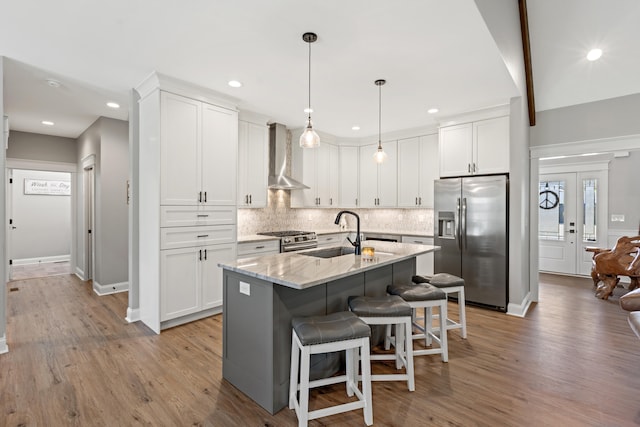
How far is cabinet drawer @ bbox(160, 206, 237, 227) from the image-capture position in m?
3.31

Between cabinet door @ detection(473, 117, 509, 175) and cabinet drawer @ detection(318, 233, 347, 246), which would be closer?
cabinet door @ detection(473, 117, 509, 175)

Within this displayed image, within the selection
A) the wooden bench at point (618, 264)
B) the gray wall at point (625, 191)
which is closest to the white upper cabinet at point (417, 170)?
the wooden bench at point (618, 264)

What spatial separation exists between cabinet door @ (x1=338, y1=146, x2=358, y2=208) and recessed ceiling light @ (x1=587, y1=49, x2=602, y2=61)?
137 inches

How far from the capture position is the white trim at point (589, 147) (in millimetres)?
3725

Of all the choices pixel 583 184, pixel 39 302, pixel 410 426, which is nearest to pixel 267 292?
pixel 410 426

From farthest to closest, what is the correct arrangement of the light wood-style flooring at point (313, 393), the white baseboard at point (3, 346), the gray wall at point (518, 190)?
the gray wall at point (518, 190), the white baseboard at point (3, 346), the light wood-style flooring at point (313, 393)

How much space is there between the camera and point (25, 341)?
3092 millimetres

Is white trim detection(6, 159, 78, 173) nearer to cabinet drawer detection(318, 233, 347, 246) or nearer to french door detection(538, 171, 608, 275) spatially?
cabinet drawer detection(318, 233, 347, 246)

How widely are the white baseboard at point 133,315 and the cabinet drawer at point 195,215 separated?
3.95 ft

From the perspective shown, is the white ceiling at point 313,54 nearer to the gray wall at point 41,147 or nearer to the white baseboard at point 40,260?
the gray wall at point 41,147

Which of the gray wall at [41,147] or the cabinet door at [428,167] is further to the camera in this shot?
the gray wall at [41,147]

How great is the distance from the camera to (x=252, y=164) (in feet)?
14.9

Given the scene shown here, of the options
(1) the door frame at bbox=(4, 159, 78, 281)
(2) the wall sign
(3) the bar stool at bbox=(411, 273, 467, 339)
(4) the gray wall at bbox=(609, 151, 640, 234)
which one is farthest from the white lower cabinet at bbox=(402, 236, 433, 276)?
(2) the wall sign

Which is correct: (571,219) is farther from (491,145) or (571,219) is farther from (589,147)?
(491,145)
